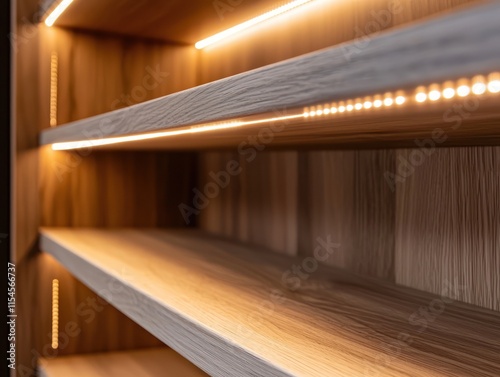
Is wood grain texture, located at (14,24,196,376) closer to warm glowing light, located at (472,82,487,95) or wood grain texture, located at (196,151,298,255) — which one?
wood grain texture, located at (196,151,298,255)

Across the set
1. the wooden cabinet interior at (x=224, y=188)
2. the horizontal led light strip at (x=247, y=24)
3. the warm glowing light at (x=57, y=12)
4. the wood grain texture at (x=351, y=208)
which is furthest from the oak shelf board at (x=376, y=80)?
the warm glowing light at (x=57, y=12)

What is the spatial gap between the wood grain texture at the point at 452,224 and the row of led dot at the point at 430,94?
1.70ft

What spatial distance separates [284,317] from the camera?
846mm

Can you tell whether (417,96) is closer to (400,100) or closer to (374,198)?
(400,100)

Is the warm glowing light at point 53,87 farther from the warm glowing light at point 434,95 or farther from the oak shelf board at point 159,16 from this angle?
the warm glowing light at point 434,95

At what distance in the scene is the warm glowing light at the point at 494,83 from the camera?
350mm

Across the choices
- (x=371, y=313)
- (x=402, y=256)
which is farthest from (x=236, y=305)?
(x=402, y=256)

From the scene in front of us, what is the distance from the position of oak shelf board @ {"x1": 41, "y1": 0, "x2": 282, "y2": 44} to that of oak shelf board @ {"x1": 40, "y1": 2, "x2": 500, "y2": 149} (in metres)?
0.73

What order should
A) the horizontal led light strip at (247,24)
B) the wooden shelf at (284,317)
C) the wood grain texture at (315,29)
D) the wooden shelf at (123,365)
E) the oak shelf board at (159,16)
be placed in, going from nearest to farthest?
1. the wooden shelf at (284,317)
2. the wood grain texture at (315,29)
3. the horizontal led light strip at (247,24)
4. the oak shelf board at (159,16)
5. the wooden shelf at (123,365)

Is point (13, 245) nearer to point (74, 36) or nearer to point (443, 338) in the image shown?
point (74, 36)

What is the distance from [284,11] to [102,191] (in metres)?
0.81

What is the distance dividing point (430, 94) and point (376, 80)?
0.04 metres

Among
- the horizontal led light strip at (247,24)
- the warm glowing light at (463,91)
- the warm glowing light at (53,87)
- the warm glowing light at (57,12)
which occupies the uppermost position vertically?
the warm glowing light at (57,12)

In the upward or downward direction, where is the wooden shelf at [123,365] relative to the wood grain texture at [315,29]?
downward
